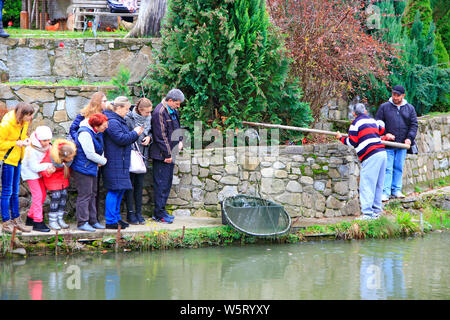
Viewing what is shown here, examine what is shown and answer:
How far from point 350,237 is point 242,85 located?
2.94 meters

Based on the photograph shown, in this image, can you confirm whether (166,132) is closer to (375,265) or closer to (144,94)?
(144,94)

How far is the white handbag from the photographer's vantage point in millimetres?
8336

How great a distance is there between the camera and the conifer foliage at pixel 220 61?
9.58 m

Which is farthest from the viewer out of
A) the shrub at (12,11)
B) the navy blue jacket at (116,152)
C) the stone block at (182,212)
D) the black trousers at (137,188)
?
the shrub at (12,11)

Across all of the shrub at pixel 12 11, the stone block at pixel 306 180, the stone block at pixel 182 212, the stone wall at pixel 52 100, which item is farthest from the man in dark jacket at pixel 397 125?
the shrub at pixel 12 11

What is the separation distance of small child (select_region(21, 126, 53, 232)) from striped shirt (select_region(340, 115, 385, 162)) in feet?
14.5

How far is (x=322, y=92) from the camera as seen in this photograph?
462 inches

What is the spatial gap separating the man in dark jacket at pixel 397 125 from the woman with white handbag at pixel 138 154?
3.98 m

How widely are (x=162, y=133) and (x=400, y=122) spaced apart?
13.1ft

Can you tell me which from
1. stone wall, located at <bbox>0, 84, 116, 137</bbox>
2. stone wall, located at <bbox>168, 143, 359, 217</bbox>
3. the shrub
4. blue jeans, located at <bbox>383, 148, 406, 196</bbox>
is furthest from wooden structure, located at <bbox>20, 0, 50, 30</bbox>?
blue jeans, located at <bbox>383, 148, 406, 196</bbox>

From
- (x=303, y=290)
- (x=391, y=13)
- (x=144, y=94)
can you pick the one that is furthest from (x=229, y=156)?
(x=391, y=13)

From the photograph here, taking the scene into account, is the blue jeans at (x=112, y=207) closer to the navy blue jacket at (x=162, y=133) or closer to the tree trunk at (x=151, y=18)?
the navy blue jacket at (x=162, y=133)

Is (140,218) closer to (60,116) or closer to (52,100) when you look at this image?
(60,116)

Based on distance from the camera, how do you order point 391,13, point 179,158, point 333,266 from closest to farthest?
point 333,266
point 179,158
point 391,13
